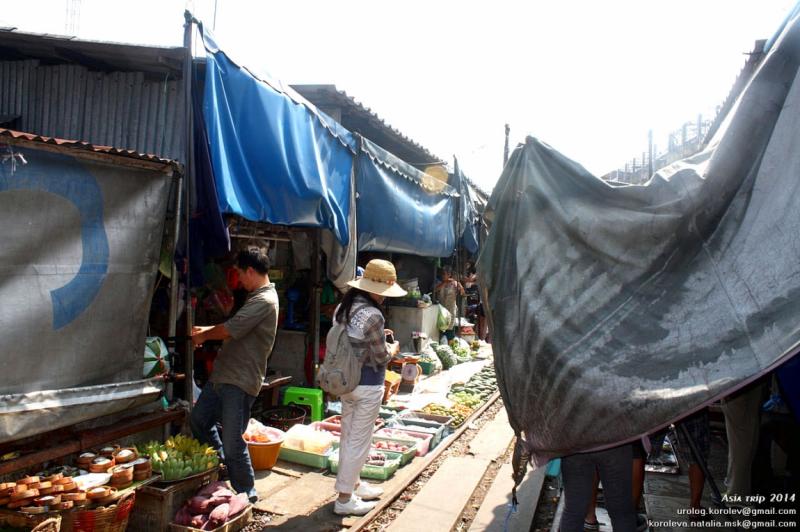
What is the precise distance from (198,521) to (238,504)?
35 cm

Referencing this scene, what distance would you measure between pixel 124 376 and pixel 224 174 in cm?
195

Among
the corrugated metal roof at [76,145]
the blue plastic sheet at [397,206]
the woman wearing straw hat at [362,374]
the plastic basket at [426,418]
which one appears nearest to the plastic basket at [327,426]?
the plastic basket at [426,418]

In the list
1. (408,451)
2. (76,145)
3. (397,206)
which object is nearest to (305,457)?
(408,451)

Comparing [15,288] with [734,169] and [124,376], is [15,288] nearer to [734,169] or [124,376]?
[124,376]

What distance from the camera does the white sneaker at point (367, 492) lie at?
5285mm

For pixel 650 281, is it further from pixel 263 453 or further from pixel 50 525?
pixel 263 453

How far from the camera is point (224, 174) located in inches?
203

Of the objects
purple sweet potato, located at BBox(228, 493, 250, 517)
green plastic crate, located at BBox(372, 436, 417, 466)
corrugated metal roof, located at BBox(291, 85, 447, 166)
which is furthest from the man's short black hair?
corrugated metal roof, located at BBox(291, 85, 447, 166)

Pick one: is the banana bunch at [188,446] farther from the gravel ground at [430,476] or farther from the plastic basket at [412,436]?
the plastic basket at [412,436]

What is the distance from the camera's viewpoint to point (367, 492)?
17.4 feet

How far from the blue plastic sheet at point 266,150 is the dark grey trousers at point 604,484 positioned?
360cm

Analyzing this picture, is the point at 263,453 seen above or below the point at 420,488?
above

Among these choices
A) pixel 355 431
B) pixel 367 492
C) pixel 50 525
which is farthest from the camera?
pixel 367 492

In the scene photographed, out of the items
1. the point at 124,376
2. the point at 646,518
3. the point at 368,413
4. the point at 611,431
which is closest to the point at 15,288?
the point at 124,376
